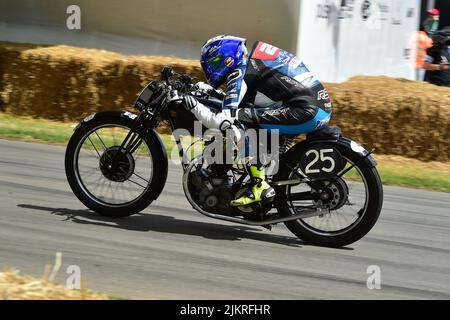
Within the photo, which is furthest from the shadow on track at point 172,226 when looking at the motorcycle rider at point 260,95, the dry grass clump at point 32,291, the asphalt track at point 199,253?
the dry grass clump at point 32,291

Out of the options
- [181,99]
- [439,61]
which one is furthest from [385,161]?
[181,99]

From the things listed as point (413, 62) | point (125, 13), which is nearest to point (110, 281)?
point (125, 13)

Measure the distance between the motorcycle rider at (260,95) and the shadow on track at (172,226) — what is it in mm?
420

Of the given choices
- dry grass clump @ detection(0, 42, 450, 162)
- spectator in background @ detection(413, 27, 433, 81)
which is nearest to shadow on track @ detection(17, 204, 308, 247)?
dry grass clump @ detection(0, 42, 450, 162)

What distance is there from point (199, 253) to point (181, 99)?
4.04ft

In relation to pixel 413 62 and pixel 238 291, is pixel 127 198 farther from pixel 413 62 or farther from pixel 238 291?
pixel 413 62

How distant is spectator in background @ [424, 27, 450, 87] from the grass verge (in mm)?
4332

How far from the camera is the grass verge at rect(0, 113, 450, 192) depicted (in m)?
10.3

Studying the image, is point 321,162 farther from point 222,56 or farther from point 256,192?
point 222,56

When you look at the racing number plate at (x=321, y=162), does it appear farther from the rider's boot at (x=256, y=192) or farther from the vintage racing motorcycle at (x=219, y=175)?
the rider's boot at (x=256, y=192)

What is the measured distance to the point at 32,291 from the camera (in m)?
4.27

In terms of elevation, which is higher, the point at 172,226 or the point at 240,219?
the point at 240,219

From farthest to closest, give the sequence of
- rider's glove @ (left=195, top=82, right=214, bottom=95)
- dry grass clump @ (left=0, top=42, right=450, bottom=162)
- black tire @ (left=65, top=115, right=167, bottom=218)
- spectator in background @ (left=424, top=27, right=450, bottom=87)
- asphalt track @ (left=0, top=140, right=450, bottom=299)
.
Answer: spectator in background @ (left=424, top=27, right=450, bottom=87) < dry grass clump @ (left=0, top=42, right=450, bottom=162) < rider's glove @ (left=195, top=82, right=214, bottom=95) < black tire @ (left=65, top=115, right=167, bottom=218) < asphalt track @ (left=0, top=140, right=450, bottom=299)

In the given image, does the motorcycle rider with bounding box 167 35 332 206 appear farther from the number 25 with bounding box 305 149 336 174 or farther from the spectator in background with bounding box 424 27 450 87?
the spectator in background with bounding box 424 27 450 87
